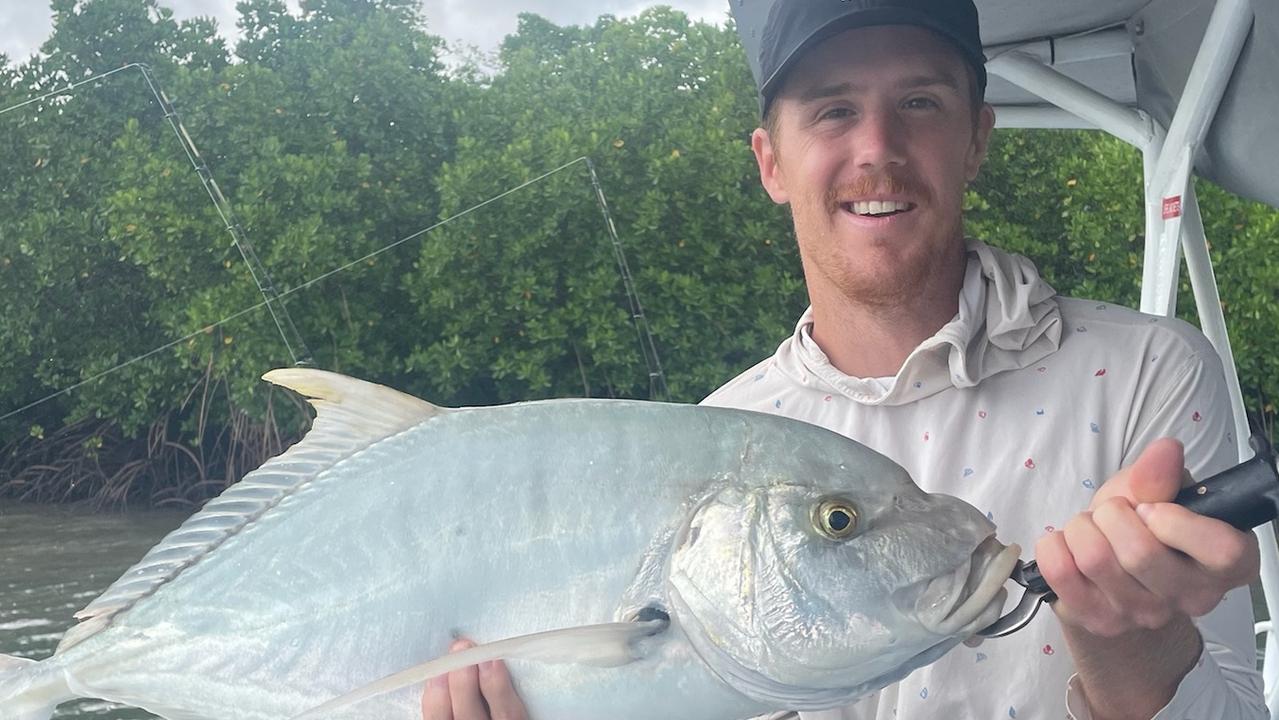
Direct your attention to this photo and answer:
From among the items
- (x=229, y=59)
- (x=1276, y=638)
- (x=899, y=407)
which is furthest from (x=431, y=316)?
(x=899, y=407)

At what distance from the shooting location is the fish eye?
1.20m

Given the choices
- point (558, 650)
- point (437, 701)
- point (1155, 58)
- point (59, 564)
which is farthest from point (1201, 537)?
point (59, 564)

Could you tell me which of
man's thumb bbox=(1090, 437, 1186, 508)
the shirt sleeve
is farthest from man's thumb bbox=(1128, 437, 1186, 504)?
the shirt sleeve

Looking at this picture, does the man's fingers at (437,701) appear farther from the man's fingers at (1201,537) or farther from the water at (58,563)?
the water at (58,563)

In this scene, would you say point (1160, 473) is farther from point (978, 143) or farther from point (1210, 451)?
point (978, 143)

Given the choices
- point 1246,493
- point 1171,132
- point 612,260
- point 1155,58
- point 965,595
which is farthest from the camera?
point 612,260

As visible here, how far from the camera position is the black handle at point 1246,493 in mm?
993

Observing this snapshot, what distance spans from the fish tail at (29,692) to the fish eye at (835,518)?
93 centimetres

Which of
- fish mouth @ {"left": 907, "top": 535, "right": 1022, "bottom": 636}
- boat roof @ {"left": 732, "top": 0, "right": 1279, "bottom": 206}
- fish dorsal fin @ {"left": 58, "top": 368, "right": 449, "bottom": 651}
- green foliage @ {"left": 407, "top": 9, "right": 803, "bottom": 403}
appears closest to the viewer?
fish mouth @ {"left": 907, "top": 535, "right": 1022, "bottom": 636}

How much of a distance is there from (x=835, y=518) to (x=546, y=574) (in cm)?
30

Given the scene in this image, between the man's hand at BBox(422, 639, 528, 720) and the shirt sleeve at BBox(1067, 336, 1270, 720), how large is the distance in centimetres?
62

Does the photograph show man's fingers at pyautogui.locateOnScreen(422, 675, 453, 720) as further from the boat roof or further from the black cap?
the boat roof

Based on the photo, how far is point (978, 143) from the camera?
74.5 inches

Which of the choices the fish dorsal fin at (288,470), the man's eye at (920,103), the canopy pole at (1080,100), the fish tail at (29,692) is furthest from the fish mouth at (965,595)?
the canopy pole at (1080,100)
